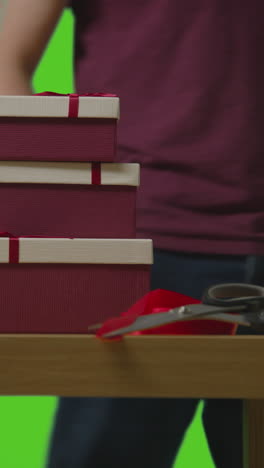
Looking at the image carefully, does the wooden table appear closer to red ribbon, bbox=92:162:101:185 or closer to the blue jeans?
red ribbon, bbox=92:162:101:185

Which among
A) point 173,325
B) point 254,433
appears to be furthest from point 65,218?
point 254,433

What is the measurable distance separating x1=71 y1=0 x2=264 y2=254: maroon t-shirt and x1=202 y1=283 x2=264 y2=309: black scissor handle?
0.77 ft

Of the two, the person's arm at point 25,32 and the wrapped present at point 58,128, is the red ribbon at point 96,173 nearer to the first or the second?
the wrapped present at point 58,128

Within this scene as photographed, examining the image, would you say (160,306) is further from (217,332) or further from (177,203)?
(177,203)

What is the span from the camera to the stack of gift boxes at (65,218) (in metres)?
0.46

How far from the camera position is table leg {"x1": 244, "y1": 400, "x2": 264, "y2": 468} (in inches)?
22.4

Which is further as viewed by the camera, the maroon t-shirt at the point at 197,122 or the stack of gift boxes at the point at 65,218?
the maroon t-shirt at the point at 197,122

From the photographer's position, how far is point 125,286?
1.53 feet

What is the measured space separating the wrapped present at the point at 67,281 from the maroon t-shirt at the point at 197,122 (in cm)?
20

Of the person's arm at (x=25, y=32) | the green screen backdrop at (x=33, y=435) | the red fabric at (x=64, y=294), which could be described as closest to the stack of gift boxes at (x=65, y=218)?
the red fabric at (x=64, y=294)

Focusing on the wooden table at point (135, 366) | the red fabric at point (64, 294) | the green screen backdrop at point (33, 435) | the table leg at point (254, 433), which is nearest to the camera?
the wooden table at point (135, 366)

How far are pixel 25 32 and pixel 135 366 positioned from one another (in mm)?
415

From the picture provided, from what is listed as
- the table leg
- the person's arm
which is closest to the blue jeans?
the table leg

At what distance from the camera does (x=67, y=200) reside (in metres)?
0.50
